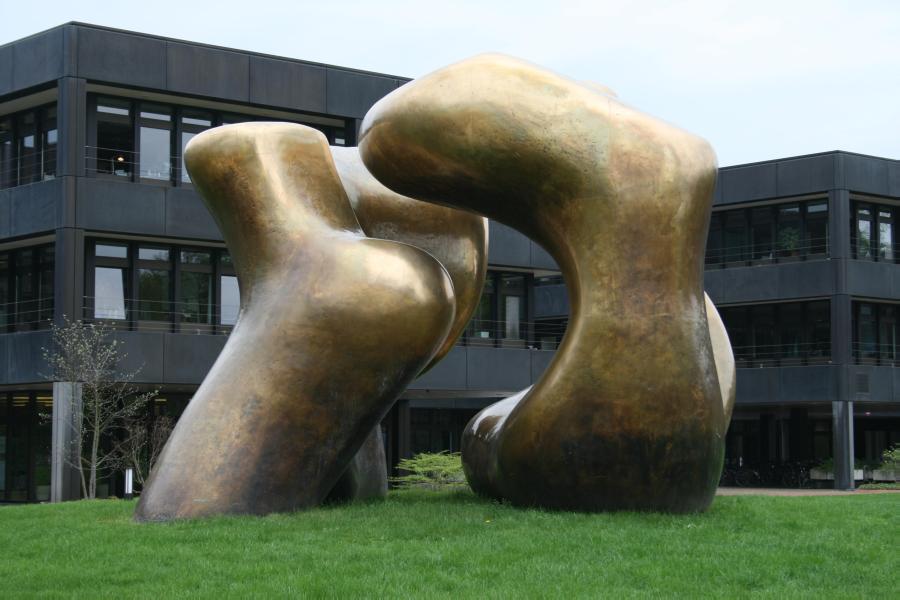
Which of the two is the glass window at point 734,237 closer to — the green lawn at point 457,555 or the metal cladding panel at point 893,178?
the metal cladding panel at point 893,178

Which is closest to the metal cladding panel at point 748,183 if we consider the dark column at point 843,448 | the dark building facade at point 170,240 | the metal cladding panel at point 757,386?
the dark building facade at point 170,240

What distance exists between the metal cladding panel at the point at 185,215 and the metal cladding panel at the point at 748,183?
61.9 ft

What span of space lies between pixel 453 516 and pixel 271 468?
75.8 inches

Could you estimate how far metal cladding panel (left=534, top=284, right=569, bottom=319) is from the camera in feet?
150

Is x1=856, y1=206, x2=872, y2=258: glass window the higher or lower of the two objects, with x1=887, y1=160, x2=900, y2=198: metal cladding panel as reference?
lower

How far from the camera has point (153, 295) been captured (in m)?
31.0

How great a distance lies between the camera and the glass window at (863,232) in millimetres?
41375

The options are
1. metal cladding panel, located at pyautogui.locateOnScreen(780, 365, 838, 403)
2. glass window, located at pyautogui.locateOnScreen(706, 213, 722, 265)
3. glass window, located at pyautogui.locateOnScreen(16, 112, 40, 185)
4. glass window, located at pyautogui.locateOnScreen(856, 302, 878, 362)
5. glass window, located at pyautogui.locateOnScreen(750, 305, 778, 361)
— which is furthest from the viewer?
glass window, located at pyautogui.locateOnScreen(706, 213, 722, 265)

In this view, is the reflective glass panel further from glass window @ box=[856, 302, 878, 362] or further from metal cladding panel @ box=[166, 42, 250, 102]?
glass window @ box=[856, 302, 878, 362]

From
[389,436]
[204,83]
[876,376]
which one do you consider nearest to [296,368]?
[204,83]

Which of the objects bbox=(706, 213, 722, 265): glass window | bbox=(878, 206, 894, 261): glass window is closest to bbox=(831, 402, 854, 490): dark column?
bbox=(878, 206, 894, 261): glass window

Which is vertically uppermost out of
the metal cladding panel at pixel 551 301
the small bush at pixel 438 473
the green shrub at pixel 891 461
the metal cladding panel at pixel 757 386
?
the metal cladding panel at pixel 551 301

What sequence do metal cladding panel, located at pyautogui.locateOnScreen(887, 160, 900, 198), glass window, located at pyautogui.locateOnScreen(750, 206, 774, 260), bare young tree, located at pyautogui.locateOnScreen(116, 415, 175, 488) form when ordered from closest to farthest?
bare young tree, located at pyautogui.locateOnScreen(116, 415, 175, 488) → metal cladding panel, located at pyautogui.locateOnScreen(887, 160, 900, 198) → glass window, located at pyautogui.locateOnScreen(750, 206, 774, 260)

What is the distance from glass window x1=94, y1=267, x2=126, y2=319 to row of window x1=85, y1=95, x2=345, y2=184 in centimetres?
237
